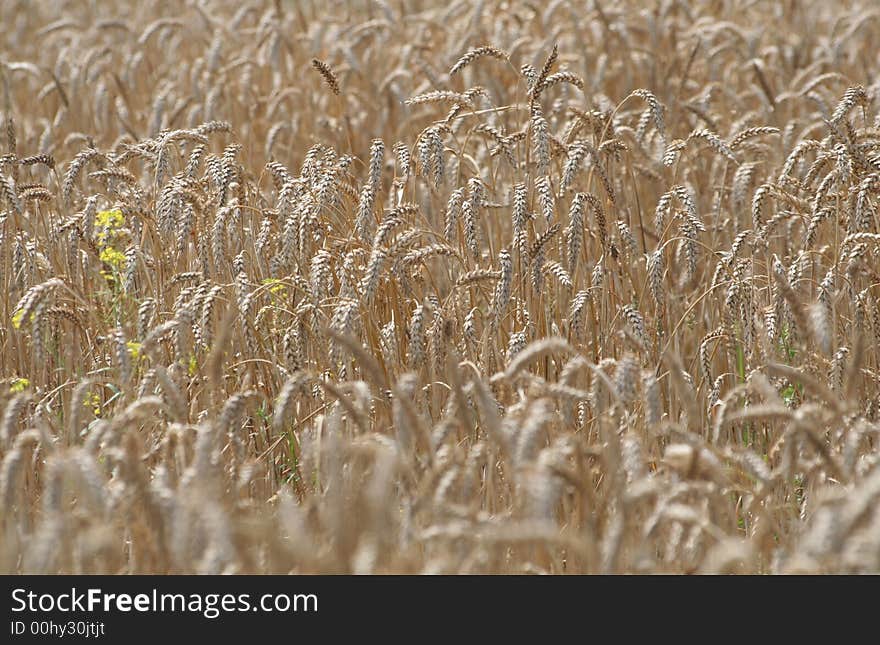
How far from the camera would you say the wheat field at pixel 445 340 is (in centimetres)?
228

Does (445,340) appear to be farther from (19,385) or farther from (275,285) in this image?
(19,385)

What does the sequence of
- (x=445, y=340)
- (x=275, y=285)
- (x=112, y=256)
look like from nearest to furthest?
(x=445, y=340) < (x=275, y=285) < (x=112, y=256)

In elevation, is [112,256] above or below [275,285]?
above

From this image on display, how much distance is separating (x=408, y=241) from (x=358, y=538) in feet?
3.86

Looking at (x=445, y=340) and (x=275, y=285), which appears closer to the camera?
(x=445, y=340)

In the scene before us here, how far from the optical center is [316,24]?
21.2 ft

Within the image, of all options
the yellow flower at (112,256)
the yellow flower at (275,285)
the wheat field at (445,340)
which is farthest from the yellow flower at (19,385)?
the yellow flower at (275,285)

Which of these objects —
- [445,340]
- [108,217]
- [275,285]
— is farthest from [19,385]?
[445,340]

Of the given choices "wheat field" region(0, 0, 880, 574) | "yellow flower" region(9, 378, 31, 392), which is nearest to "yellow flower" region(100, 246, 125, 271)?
"wheat field" region(0, 0, 880, 574)

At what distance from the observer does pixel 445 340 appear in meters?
3.13

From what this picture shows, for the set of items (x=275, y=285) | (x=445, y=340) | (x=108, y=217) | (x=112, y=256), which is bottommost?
(x=445, y=340)

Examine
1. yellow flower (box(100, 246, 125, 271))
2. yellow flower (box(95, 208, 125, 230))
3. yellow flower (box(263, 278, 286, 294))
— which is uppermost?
yellow flower (box(95, 208, 125, 230))

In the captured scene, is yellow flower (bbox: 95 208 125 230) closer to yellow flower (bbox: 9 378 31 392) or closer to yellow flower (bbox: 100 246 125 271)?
yellow flower (bbox: 100 246 125 271)

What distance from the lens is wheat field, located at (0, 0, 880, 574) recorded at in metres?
2.28
